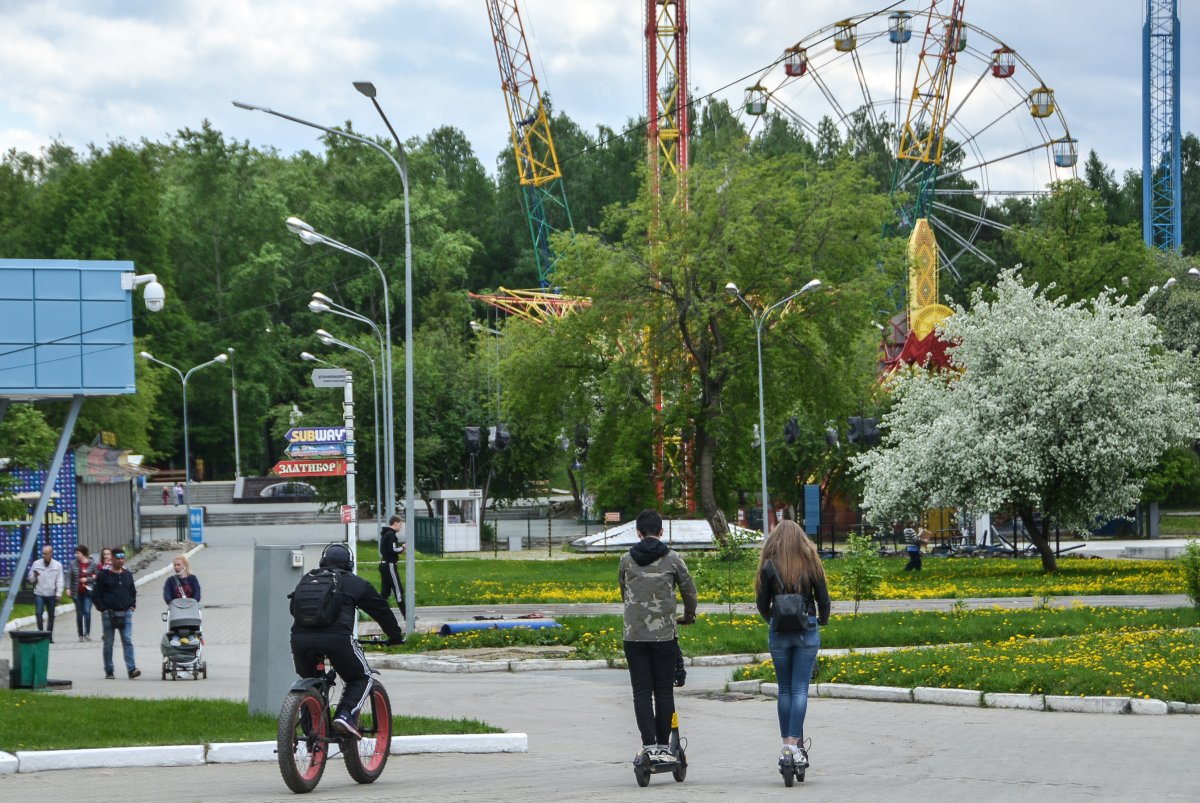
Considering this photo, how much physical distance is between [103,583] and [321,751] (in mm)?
10901

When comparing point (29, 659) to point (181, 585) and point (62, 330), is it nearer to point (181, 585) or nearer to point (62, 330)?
point (181, 585)

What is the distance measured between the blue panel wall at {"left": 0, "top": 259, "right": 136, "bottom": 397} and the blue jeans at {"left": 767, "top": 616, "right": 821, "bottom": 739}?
36.2 ft

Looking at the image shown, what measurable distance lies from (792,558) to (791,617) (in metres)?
0.40

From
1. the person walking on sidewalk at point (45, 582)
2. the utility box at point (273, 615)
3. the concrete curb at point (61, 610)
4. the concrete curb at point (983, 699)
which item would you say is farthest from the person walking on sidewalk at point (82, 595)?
the utility box at point (273, 615)

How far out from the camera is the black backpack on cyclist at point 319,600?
9938mm

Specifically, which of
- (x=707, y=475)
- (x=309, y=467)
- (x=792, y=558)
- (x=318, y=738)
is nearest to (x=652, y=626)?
(x=792, y=558)

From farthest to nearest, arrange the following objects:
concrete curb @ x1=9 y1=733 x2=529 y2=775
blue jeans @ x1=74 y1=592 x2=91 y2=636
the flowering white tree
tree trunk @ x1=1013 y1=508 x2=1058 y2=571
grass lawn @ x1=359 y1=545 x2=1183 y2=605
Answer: tree trunk @ x1=1013 y1=508 x2=1058 y2=571
the flowering white tree
grass lawn @ x1=359 y1=545 x2=1183 y2=605
blue jeans @ x1=74 y1=592 x2=91 y2=636
concrete curb @ x1=9 y1=733 x2=529 y2=775

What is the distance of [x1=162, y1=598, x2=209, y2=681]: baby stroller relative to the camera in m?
19.2

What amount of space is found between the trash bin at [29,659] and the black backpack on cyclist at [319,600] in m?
8.18

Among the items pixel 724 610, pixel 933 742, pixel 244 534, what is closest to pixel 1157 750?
pixel 933 742

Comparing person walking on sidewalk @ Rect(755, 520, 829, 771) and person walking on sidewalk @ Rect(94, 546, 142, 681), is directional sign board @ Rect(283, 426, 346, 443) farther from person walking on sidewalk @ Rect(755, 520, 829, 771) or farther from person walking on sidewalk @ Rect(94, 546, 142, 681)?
person walking on sidewalk @ Rect(755, 520, 829, 771)

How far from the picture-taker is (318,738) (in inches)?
388

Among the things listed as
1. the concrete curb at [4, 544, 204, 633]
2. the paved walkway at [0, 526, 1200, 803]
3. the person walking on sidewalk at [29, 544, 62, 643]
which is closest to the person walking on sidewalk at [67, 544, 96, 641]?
the person walking on sidewalk at [29, 544, 62, 643]

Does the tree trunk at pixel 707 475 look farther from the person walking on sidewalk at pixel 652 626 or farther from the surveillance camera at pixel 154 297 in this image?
the person walking on sidewalk at pixel 652 626
